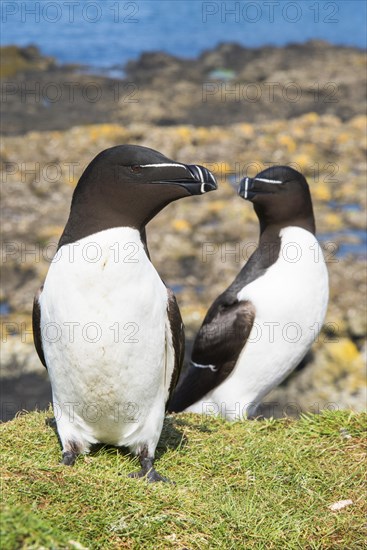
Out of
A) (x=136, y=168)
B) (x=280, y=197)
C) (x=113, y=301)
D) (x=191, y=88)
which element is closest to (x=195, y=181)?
(x=136, y=168)

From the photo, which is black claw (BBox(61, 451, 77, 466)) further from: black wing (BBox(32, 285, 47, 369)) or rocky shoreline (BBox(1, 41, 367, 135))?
rocky shoreline (BBox(1, 41, 367, 135))

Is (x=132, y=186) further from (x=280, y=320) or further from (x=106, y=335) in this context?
(x=280, y=320)

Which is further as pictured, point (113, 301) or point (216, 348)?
point (216, 348)

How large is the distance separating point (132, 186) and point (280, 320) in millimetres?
3044

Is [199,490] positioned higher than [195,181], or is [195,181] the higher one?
[195,181]

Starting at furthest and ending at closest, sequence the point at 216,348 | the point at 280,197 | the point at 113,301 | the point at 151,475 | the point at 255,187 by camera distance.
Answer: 1. the point at 255,187
2. the point at 280,197
3. the point at 216,348
4. the point at 151,475
5. the point at 113,301

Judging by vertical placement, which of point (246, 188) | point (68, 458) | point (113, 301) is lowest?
point (68, 458)

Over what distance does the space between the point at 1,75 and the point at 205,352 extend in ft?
86.5

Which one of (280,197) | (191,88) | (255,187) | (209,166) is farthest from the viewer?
(191,88)

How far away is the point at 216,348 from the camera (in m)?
8.57

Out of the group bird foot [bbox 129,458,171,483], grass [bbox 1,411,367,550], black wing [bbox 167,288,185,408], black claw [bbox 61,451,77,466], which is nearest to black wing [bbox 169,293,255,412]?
grass [bbox 1,411,367,550]

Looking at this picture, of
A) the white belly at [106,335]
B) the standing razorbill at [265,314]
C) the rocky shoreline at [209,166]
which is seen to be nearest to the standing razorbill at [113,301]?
the white belly at [106,335]

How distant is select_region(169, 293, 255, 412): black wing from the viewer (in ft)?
27.5

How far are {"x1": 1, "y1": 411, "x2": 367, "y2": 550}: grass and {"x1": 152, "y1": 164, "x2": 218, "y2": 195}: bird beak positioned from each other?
1.77 metres
